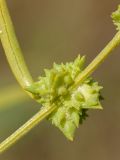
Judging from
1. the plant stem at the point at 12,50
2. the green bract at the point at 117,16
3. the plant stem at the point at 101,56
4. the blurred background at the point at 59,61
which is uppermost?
the blurred background at the point at 59,61

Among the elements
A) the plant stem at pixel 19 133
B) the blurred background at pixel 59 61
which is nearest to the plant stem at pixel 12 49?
the plant stem at pixel 19 133

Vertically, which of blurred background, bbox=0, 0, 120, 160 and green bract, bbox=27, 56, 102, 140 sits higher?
blurred background, bbox=0, 0, 120, 160

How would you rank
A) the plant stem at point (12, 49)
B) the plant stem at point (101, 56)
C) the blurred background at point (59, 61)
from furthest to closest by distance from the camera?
the blurred background at point (59, 61), the plant stem at point (12, 49), the plant stem at point (101, 56)

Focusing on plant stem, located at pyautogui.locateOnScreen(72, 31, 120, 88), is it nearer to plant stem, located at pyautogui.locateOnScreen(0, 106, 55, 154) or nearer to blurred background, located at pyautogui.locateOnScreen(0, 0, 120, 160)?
plant stem, located at pyautogui.locateOnScreen(0, 106, 55, 154)

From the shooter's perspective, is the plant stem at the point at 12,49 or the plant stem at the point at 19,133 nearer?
the plant stem at the point at 19,133

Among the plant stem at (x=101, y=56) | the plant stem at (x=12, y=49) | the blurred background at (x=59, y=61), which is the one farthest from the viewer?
the blurred background at (x=59, y=61)

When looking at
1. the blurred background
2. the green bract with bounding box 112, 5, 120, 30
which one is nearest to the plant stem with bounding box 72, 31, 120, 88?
the green bract with bounding box 112, 5, 120, 30

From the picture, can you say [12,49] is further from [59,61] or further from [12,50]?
[59,61]

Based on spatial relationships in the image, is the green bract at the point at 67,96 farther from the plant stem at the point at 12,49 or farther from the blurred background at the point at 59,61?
the blurred background at the point at 59,61

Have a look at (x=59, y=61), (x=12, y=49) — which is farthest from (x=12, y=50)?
(x=59, y=61)
